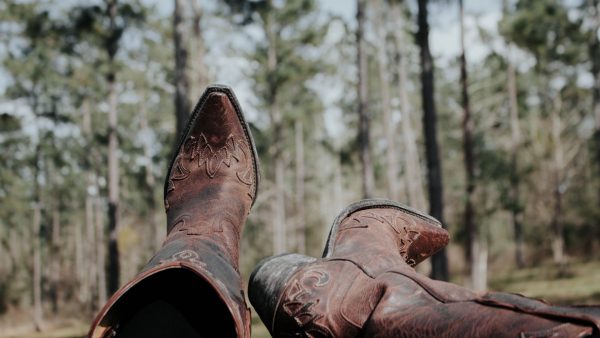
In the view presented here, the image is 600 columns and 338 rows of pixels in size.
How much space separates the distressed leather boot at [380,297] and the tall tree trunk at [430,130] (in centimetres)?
937

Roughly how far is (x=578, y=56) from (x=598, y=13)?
864 centimetres

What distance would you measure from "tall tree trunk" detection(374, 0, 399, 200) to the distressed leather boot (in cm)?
1730

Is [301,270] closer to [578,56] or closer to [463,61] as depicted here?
[463,61]

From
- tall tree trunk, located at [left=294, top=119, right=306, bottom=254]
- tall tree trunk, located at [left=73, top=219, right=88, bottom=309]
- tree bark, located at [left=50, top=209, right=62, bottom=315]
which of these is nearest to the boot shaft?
tall tree trunk, located at [left=294, top=119, right=306, bottom=254]

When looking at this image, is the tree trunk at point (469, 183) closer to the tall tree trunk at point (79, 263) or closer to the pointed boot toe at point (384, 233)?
the pointed boot toe at point (384, 233)

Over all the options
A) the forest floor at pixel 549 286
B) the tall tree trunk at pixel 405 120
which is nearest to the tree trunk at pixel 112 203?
the forest floor at pixel 549 286

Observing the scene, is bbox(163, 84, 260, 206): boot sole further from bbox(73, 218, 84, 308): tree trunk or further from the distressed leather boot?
bbox(73, 218, 84, 308): tree trunk

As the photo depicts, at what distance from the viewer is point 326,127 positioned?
40469mm

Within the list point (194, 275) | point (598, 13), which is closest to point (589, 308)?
point (194, 275)

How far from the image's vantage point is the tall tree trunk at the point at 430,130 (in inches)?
422

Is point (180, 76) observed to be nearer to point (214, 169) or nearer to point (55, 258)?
point (214, 169)

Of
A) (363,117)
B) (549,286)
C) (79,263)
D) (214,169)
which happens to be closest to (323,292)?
(214,169)

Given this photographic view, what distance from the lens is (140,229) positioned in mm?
46906

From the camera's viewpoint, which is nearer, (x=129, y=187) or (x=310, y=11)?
(x=310, y=11)
